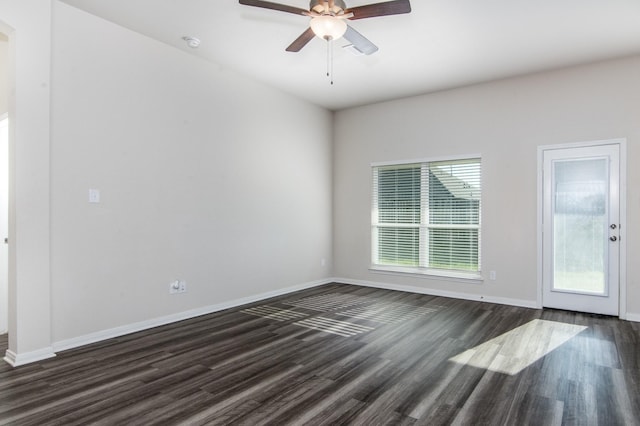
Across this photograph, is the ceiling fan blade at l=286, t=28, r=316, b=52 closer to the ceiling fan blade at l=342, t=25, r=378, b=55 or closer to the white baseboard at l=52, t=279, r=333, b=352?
the ceiling fan blade at l=342, t=25, r=378, b=55

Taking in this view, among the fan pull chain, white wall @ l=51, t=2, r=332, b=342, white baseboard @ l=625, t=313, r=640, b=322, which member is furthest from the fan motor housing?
white baseboard @ l=625, t=313, r=640, b=322

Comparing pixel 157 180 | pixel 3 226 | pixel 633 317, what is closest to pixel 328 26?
pixel 157 180

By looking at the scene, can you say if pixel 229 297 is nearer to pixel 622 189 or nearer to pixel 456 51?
pixel 456 51

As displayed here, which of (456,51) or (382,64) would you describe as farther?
(382,64)

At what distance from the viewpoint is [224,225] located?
4.79 metres

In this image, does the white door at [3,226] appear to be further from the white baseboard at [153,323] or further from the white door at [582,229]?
the white door at [582,229]

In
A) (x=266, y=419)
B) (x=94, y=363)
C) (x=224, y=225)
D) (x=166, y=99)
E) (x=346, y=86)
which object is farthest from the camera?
(x=346, y=86)

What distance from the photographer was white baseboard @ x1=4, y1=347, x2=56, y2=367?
116 inches

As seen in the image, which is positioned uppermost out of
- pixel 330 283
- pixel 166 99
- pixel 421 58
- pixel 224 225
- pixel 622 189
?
pixel 421 58

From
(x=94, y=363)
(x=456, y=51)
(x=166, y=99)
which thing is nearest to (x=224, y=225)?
(x=166, y=99)

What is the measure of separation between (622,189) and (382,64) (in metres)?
3.18

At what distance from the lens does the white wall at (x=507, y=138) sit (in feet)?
14.3

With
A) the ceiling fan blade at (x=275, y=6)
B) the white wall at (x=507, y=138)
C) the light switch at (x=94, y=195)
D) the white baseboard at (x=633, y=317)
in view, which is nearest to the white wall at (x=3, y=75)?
the light switch at (x=94, y=195)

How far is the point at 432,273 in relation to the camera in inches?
223
